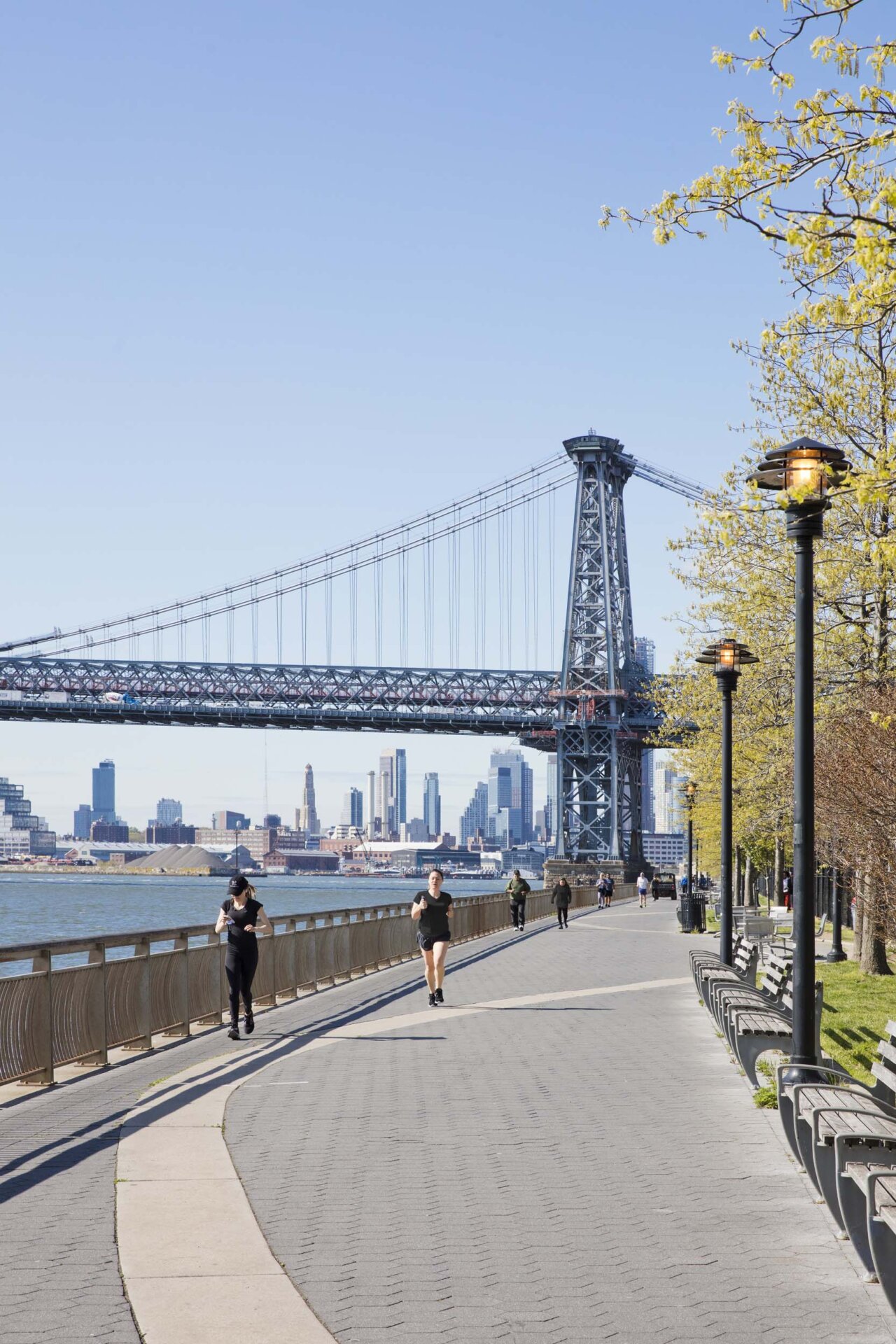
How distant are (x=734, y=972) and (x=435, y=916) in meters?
3.33

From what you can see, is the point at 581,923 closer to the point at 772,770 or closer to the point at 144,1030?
the point at 772,770

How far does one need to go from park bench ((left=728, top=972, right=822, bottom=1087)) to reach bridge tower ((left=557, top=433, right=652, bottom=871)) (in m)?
84.8

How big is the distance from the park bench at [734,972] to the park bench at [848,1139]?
6.76 metres

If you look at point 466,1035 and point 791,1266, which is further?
point 466,1035

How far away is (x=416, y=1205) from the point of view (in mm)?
7492

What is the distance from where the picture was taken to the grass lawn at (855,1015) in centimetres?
1464

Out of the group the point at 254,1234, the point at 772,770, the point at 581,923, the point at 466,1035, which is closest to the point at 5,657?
the point at 581,923

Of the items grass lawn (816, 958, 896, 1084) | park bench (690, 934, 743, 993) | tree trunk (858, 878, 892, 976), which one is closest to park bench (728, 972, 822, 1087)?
grass lawn (816, 958, 896, 1084)

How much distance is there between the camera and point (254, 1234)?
680 centimetres

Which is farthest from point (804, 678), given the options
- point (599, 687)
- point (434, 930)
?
point (599, 687)

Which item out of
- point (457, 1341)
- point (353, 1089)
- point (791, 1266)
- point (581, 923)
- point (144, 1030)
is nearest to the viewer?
point (457, 1341)

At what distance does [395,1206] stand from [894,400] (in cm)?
1541

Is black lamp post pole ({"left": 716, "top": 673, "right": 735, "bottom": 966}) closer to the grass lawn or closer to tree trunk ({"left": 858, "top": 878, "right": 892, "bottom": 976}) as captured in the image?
the grass lawn

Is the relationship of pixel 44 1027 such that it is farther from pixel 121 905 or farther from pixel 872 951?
pixel 121 905
